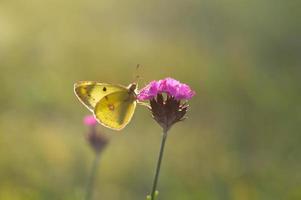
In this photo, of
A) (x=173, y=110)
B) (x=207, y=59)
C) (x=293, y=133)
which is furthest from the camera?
(x=207, y=59)

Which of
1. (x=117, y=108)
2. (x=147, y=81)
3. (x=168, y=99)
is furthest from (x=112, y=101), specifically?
(x=147, y=81)

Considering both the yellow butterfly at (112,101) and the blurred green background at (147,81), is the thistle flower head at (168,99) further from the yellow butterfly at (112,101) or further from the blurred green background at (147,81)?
the blurred green background at (147,81)

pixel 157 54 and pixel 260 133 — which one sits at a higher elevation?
pixel 157 54

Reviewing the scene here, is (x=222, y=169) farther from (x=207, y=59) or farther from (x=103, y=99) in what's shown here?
(x=207, y=59)

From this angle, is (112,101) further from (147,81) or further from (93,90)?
(147,81)

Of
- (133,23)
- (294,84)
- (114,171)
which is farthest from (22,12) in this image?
(114,171)

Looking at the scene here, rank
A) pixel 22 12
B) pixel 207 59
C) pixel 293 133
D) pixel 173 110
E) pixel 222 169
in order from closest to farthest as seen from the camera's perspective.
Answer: pixel 173 110 < pixel 222 169 < pixel 293 133 < pixel 207 59 < pixel 22 12

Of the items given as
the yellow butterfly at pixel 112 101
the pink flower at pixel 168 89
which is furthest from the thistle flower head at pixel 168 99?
the yellow butterfly at pixel 112 101
